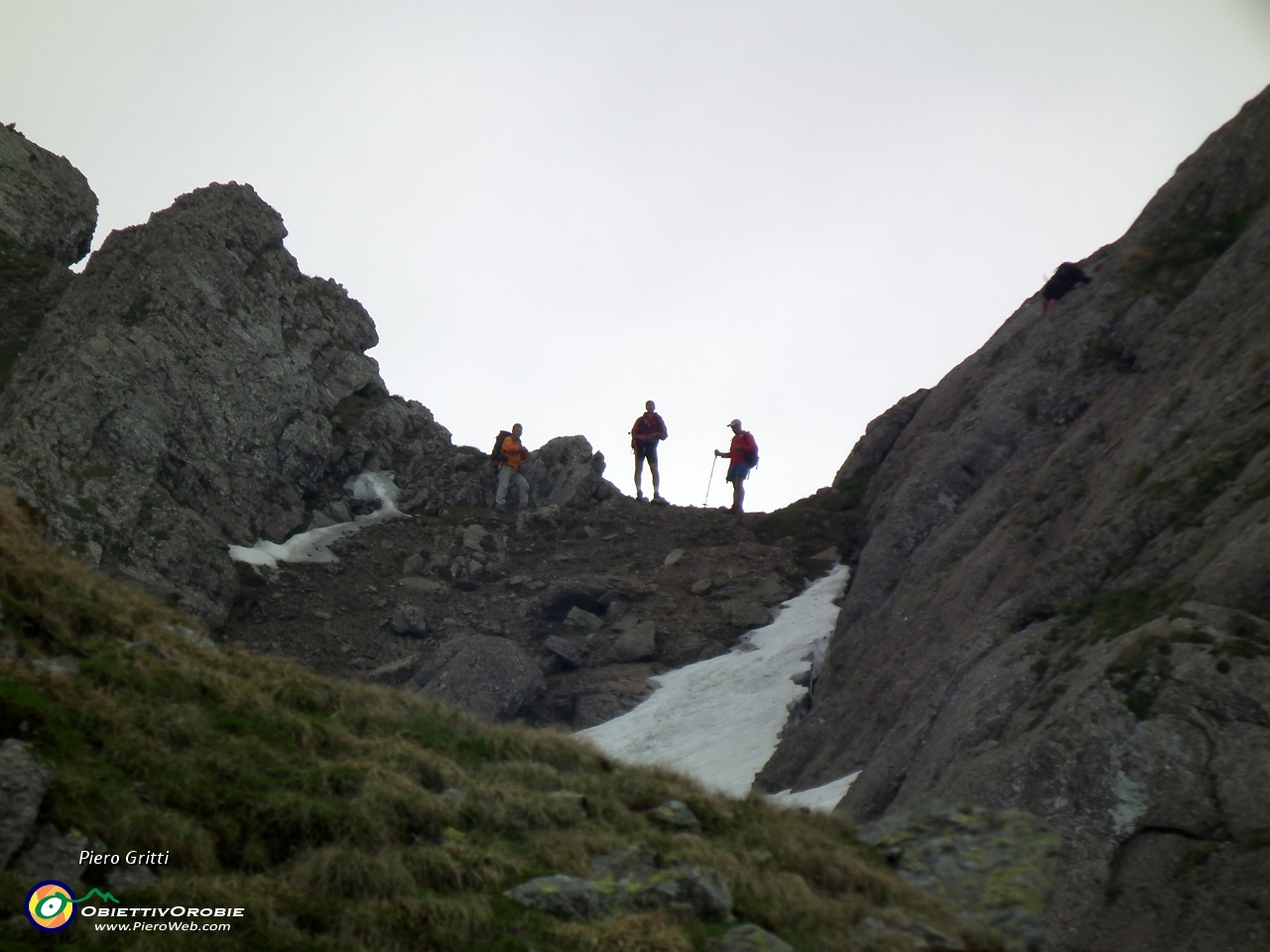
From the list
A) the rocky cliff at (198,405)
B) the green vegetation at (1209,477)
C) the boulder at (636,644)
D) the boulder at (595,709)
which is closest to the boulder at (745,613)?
the boulder at (636,644)

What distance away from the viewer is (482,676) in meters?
28.8

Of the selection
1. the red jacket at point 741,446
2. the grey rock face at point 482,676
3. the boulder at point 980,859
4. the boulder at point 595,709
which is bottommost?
the boulder at point 980,859

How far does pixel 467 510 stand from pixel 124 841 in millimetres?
34233

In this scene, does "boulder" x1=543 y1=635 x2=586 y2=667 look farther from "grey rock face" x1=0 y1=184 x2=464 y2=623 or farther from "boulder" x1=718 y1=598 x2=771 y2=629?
"grey rock face" x1=0 y1=184 x2=464 y2=623

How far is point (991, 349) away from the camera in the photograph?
103 ft

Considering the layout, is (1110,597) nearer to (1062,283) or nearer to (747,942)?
(747,942)

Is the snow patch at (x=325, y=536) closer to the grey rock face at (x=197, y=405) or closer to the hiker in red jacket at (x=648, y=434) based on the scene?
the grey rock face at (x=197, y=405)

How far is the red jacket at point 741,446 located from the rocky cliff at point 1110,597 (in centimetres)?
1048

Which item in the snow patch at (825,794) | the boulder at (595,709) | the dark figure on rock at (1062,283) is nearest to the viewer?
the snow patch at (825,794)

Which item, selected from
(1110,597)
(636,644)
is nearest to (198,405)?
(636,644)

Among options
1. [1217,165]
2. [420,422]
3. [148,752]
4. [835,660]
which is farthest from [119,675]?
[420,422]

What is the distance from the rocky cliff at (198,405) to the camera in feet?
104

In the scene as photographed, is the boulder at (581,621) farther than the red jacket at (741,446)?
No

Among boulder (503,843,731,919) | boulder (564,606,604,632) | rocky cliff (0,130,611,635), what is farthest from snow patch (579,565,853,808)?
boulder (503,843,731,919)
